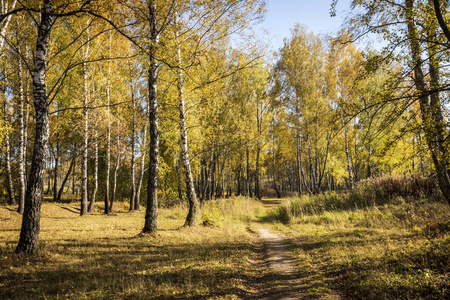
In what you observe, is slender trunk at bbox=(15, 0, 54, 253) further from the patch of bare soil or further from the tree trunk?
the patch of bare soil

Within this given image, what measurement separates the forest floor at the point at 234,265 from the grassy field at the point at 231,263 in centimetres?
2

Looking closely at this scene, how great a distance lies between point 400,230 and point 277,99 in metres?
18.7

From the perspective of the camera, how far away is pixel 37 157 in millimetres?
5824

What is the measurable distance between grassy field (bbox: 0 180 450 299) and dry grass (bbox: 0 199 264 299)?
→ 0.7 inches

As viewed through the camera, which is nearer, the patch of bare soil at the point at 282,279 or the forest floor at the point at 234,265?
the forest floor at the point at 234,265

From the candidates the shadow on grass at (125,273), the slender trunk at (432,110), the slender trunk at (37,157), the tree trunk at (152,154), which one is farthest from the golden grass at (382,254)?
the slender trunk at (37,157)

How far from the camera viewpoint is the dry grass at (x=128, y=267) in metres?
4.04

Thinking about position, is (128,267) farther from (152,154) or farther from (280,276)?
(152,154)

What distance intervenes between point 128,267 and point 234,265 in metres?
2.40

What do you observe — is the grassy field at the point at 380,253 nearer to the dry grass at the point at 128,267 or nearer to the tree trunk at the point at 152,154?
the dry grass at the point at 128,267

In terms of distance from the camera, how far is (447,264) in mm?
4363

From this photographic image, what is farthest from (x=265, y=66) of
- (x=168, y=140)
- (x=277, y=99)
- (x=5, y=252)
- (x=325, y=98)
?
(x=5, y=252)

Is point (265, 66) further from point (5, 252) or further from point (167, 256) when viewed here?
point (5, 252)

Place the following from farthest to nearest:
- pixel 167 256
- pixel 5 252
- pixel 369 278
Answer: pixel 167 256 → pixel 5 252 → pixel 369 278
